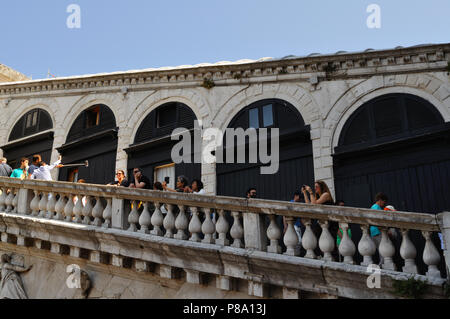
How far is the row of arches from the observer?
9.58m

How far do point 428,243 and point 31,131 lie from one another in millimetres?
13773

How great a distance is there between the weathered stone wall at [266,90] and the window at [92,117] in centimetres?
23

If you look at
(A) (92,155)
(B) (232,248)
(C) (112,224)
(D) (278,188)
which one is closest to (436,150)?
(D) (278,188)

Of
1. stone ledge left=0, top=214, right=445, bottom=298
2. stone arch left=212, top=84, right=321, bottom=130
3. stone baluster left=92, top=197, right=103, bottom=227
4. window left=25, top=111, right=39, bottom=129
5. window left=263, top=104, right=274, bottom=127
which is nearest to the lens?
stone ledge left=0, top=214, right=445, bottom=298

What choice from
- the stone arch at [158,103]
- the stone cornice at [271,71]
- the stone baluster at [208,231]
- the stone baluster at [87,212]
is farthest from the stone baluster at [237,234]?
the stone arch at [158,103]

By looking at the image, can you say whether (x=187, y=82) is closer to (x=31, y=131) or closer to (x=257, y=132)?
(x=257, y=132)

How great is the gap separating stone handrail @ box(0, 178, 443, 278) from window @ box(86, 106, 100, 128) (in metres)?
5.14

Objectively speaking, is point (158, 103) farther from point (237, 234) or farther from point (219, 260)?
point (219, 260)

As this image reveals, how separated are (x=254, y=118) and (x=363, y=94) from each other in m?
2.79

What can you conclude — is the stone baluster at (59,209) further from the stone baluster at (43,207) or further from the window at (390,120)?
the window at (390,120)

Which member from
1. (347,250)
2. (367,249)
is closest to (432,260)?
(367,249)

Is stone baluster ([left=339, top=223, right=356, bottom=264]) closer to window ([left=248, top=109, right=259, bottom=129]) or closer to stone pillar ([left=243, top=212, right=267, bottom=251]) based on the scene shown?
stone pillar ([left=243, top=212, right=267, bottom=251])

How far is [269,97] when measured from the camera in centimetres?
1198

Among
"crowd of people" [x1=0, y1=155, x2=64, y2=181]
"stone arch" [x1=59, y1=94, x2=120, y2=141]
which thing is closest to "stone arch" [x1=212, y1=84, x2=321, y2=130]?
"stone arch" [x1=59, y1=94, x2=120, y2=141]
